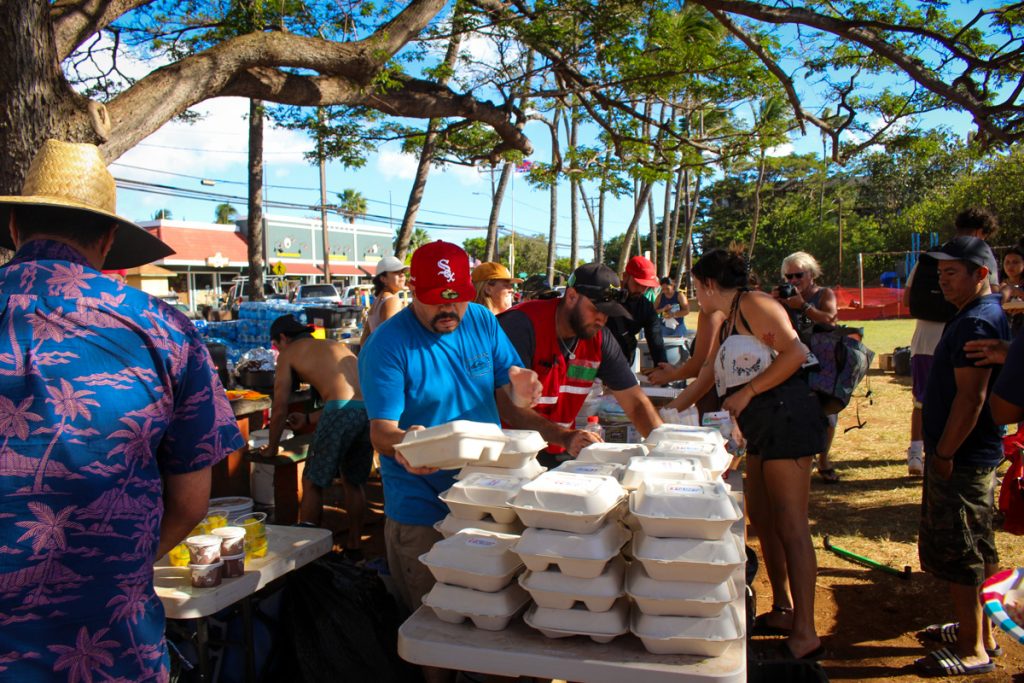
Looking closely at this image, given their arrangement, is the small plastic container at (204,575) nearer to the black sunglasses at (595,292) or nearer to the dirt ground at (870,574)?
the black sunglasses at (595,292)

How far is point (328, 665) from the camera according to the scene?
2850mm

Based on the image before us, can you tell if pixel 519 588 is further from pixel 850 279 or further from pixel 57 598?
pixel 850 279

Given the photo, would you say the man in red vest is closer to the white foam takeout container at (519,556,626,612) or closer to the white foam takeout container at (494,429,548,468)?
the white foam takeout container at (494,429,548,468)

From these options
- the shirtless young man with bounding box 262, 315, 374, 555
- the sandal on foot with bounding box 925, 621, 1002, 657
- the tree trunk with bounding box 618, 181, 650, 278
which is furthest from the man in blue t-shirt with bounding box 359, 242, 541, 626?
the tree trunk with bounding box 618, 181, 650, 278

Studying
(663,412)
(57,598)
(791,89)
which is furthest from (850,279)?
(57,598)

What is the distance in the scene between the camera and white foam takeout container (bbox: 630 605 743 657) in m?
1.71

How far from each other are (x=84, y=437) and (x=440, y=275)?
1356mm

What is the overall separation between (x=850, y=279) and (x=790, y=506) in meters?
46.9

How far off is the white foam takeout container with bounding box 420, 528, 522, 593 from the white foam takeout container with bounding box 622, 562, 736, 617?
1.09 feet

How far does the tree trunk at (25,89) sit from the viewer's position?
13.0ft

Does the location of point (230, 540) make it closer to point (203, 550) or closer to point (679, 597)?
point (203, 550)

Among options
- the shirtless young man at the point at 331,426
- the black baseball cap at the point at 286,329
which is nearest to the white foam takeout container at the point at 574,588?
the shirtless young man at the point at 331,426

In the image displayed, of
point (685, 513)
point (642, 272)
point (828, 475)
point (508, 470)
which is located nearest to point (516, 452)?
point (508, 470)

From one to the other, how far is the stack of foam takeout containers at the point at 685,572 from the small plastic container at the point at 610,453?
0.67 m
